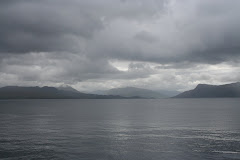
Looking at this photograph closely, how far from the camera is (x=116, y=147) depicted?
5872 cm

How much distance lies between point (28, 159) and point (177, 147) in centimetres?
3471

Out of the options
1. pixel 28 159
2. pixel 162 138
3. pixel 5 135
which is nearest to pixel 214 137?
pixel 162 138

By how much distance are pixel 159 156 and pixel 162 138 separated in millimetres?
18752

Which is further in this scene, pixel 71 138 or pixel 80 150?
pixel 71 138

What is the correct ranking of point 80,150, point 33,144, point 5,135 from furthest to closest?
point 5,135, point 33,144, point 80,150

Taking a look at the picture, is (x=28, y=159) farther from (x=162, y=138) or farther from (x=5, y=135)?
(x=162, y=138)

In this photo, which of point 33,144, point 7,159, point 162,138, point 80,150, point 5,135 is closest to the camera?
point 7,159

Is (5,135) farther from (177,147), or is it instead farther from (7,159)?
(177,147)

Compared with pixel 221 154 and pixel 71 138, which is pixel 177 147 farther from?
pixel 71 138

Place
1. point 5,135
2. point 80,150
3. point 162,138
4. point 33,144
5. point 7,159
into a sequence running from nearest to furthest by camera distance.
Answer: point 7,159 < point 80,150 < point 33,144 < point 162,138 < point 5,135

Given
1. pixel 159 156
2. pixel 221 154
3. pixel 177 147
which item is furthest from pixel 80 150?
pixel 221 154

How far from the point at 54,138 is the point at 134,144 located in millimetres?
24918

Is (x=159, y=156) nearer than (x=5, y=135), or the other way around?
(x=159, y=156)

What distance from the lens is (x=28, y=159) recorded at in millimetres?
48625
